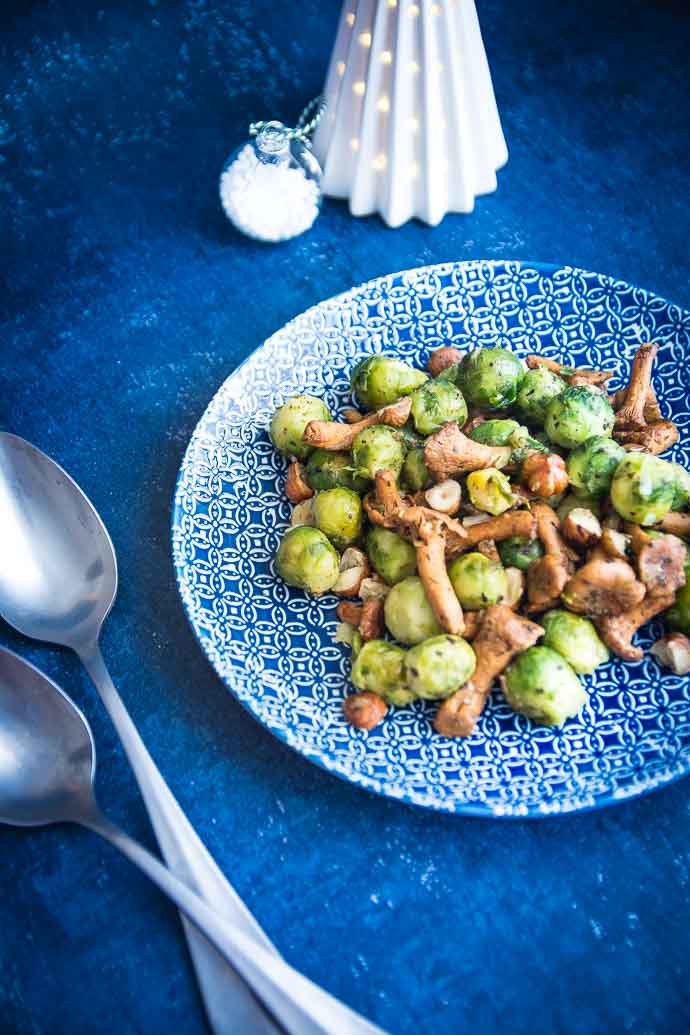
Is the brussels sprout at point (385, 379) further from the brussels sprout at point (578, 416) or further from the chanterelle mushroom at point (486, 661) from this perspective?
the chanterelle mushroom at point (486, 661)

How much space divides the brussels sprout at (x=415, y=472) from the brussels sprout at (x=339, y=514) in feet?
0.31

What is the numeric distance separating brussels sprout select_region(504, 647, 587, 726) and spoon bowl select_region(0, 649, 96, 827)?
0.68m

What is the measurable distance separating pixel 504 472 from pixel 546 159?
103 cm

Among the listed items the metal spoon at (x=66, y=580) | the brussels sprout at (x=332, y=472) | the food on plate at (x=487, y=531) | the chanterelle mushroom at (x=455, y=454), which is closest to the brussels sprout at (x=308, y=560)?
the food on plate at (x=487, y=531)

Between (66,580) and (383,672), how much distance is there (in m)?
0.61

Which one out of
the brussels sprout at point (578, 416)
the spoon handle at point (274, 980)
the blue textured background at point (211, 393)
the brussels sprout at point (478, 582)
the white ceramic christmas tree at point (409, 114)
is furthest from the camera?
the white ceramic christmas tree at point (409, 114)

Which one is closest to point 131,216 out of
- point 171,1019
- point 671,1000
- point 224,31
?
point 224,31

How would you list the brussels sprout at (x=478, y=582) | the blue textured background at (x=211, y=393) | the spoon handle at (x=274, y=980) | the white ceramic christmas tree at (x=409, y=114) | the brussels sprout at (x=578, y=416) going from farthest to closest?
1. the white ceramic christmas tree at (x=409, y=114)
2. the brussels sprout at (x=578, y=416)
3. the brussels sprout at (x=478, y=582)
4. the blue textured background at (x=211, y=393)
5. the spoon handle at (x=274, y=980)

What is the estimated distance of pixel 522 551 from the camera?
1.70 metres

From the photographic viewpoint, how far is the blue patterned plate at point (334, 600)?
156 cm

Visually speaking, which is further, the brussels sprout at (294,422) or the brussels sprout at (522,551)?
the brussels sprout at (294,422)

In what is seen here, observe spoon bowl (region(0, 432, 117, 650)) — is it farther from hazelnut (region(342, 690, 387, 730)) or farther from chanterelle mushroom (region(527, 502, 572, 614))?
chanterelle mushroom (region(527, 502, 572, 614))

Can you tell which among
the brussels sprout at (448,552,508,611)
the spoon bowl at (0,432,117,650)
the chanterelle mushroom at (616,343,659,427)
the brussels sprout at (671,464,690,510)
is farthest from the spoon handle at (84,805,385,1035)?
the chanterelle mushroom at (616,343,659,427)

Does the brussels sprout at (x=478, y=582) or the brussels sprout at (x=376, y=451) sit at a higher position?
the brussels sprout at (x=376, y=451)
